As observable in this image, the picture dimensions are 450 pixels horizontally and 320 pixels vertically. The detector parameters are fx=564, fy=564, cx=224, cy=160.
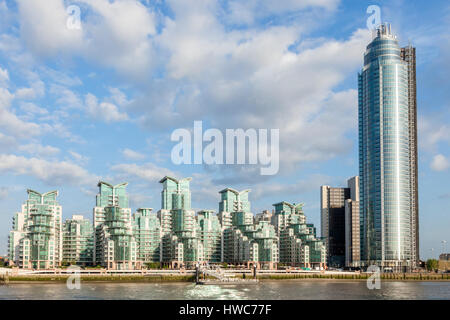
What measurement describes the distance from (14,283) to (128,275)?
38732 mm

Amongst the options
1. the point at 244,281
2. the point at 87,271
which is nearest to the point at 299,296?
the point at 244,281
